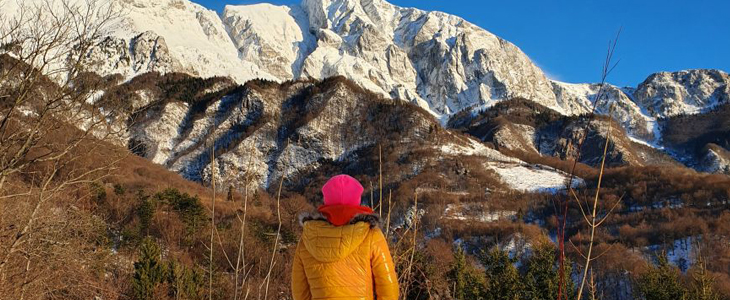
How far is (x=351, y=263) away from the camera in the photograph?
274cm

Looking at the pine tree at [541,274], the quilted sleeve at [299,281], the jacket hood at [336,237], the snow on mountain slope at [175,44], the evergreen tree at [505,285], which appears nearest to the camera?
the jacket hood at [336,237]

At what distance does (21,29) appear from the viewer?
780 cm

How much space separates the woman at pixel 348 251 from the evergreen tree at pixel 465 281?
1191 inches

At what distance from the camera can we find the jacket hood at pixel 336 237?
2.70m

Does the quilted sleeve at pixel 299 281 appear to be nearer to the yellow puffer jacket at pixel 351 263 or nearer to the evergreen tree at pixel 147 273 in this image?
the yellow puffer jacket at pixel 351 263

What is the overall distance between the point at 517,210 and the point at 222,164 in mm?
62615

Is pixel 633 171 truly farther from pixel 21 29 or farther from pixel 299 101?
pixel 21 29

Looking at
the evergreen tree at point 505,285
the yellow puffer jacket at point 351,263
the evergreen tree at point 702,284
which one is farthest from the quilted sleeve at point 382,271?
the evergreen tree at point 505,285

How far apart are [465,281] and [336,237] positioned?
35035 millimetres

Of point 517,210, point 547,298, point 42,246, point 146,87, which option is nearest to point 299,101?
point 146,87

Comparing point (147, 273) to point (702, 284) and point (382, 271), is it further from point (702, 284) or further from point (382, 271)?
point (702, 284)

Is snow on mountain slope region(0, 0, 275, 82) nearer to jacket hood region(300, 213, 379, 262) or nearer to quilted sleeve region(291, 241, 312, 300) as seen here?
quilted sleeve region(291, 241, 312, 300)

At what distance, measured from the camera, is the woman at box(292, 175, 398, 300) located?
2.72 m

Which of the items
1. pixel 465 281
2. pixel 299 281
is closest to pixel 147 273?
pixel 465 281
